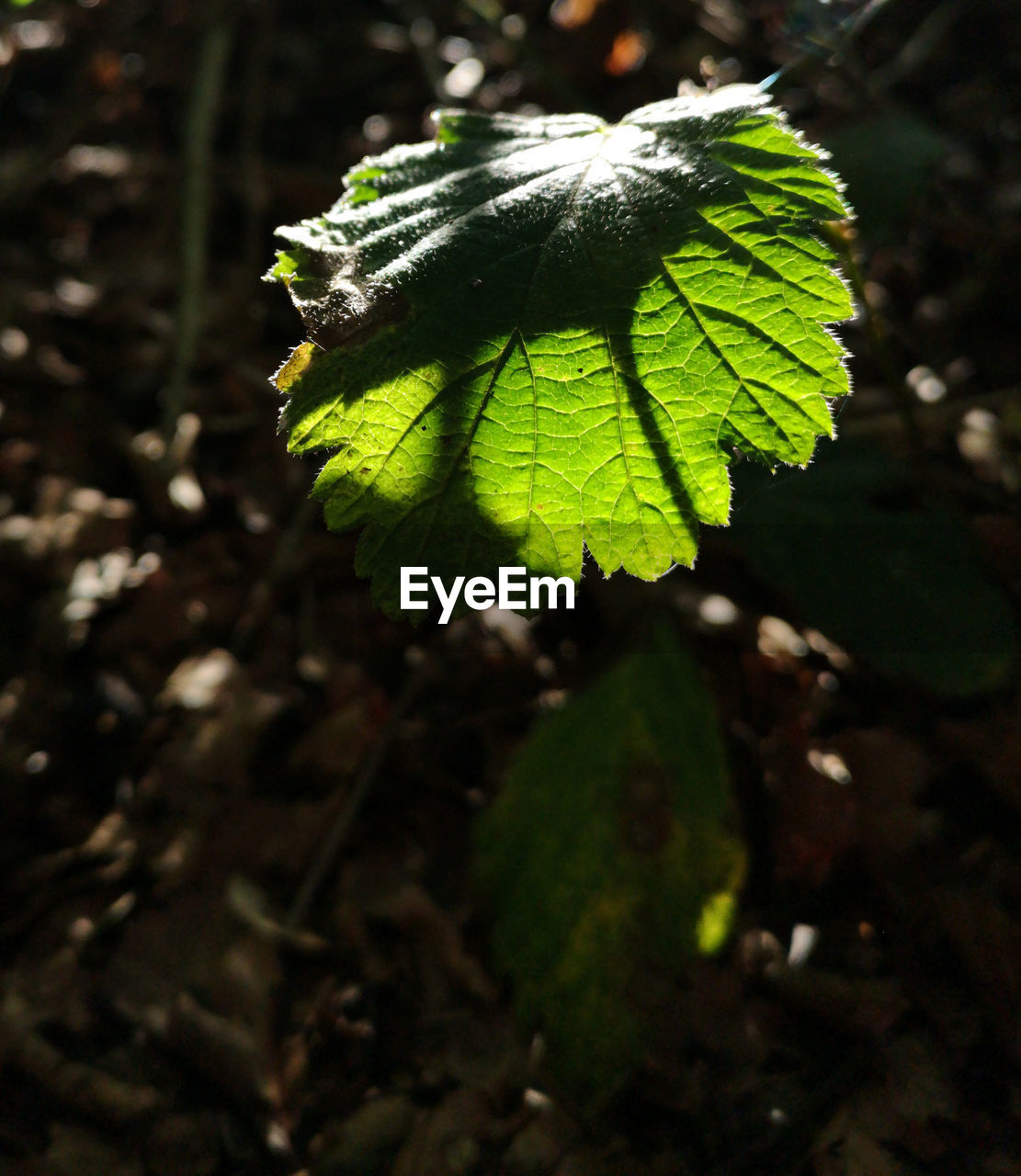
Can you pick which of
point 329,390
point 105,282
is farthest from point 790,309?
point 105,282

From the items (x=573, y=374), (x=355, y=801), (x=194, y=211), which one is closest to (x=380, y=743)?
(x=355, y=801)

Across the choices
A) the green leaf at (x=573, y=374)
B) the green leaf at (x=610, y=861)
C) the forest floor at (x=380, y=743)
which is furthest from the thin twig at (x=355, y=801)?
the green leaf at (x=573, y=374)

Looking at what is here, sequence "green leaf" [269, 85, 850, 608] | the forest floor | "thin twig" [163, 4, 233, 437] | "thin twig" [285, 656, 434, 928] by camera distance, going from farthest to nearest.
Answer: "thin twig" [163, 4, 233, 437] → "thin twig" [285, 656, 434, 928] → the forest floor → "green leaf" [269, 85, 850, 608]

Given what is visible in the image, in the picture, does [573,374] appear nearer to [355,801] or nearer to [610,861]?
[610,861]

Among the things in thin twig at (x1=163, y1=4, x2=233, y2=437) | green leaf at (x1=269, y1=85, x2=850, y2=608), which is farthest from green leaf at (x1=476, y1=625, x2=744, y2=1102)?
thin twig at (x1=163, y1=4, x2=233, y2=437)

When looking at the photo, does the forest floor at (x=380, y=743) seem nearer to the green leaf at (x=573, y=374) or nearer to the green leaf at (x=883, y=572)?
the green leaf at (x=883, y=572)

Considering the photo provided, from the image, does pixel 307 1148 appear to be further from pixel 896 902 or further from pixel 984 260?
pixel 984 260

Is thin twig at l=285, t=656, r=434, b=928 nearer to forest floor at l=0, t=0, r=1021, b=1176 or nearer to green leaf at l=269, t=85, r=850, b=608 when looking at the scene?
forest floor at l=0, t=0, r=1021, b=1176
